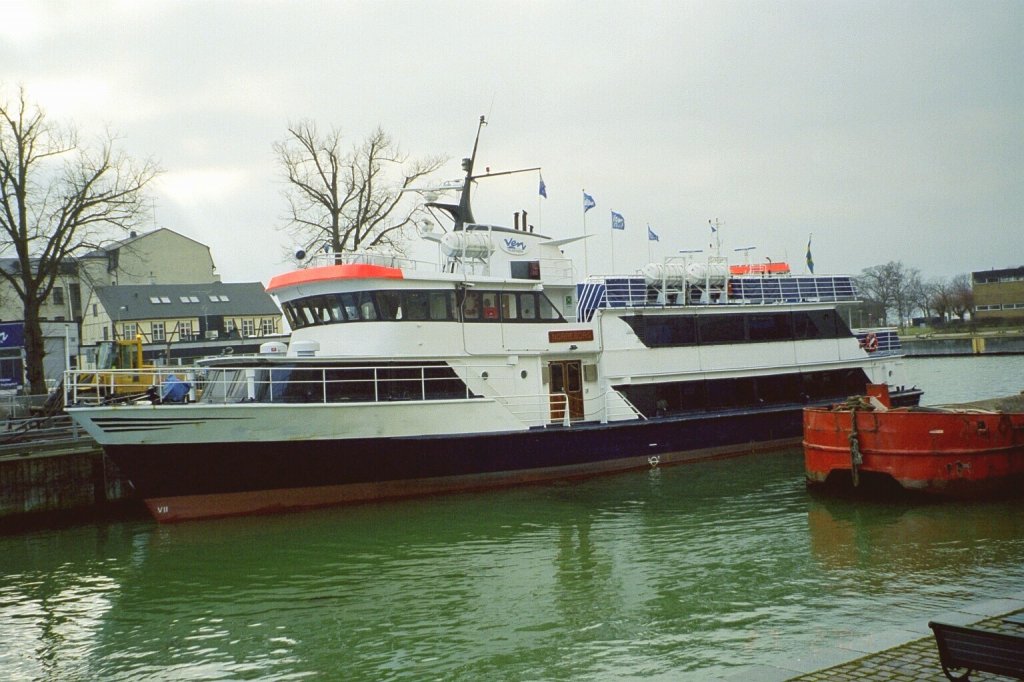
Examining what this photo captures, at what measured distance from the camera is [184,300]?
201 feet

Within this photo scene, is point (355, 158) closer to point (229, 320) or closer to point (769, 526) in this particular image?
point (769, 526)

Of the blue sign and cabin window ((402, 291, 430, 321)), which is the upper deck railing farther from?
the blue sign

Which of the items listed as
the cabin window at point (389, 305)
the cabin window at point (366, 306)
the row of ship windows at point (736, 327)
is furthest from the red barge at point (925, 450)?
the cabin window at point (366, 306)

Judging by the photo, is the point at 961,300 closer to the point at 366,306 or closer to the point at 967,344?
the point at 967,344

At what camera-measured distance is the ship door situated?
1988cm

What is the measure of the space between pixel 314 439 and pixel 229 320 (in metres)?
49.1

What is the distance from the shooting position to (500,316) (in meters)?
19.3

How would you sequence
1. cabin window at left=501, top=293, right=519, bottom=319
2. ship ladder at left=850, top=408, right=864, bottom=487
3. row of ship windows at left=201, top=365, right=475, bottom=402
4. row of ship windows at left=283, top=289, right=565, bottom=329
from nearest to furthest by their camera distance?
ship ladder at left=850, top=408, right=864, bottom=487
row of ship windows at left=201, top=365, right=475, bottom=402
row of ship windows at left=283, top=289, right=565, bottom=329
cabin window at left=501, top=293, right=519, bottom=319

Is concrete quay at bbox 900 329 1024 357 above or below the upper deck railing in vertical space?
below

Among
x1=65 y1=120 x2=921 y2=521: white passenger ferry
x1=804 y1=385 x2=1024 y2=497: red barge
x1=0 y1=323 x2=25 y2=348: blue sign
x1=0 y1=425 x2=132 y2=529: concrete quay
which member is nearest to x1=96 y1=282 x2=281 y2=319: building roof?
x1=0 y1=323 x2=25 y2=348: blue sign

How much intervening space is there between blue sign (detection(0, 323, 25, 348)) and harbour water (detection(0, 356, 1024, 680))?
18.3 metres

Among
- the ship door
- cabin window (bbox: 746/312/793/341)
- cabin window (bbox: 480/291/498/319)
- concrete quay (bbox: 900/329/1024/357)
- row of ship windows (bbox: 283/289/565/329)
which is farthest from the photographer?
concrete quay (bbox: 900/329/1024/357)

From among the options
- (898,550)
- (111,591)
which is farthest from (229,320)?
(898,550)

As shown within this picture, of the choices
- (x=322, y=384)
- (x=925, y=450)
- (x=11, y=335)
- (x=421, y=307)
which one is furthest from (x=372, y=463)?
(x=11, y=335)
